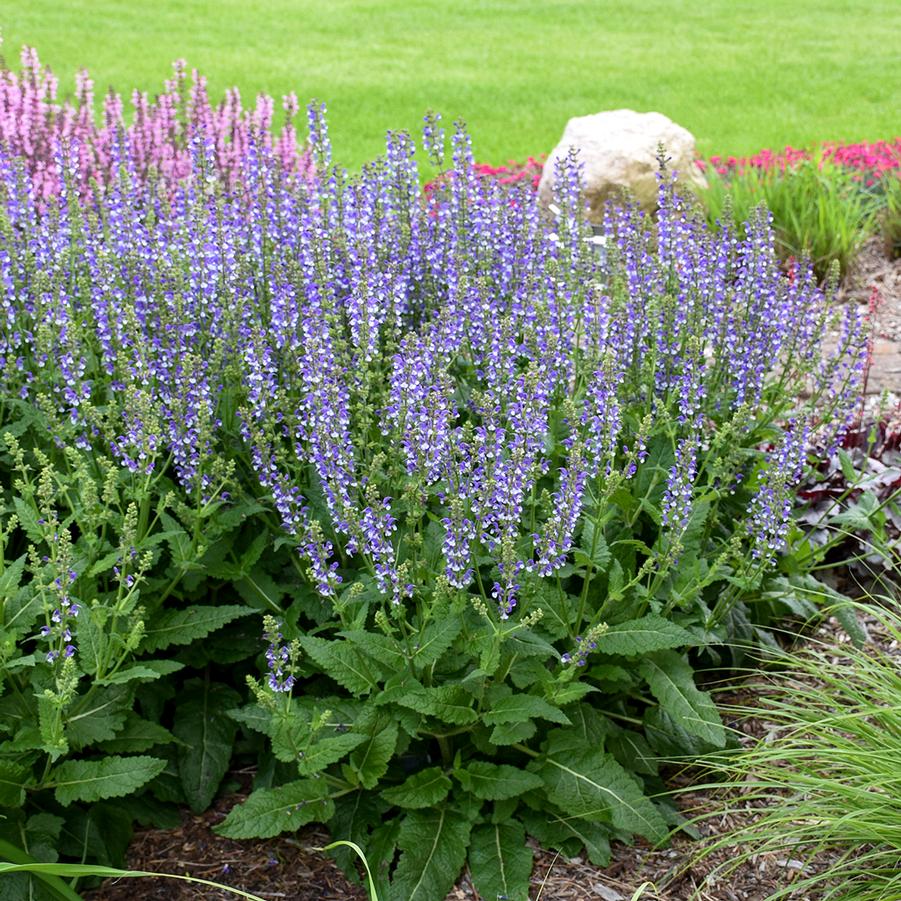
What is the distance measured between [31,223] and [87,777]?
2570 millimetres

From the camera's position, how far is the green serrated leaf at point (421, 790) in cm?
355

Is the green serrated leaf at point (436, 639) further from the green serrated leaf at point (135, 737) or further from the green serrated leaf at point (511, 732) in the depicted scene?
the green serrated leaf at point (135, 737)

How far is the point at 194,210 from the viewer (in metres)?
4.57

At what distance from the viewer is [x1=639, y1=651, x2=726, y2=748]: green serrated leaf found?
371 centimetres

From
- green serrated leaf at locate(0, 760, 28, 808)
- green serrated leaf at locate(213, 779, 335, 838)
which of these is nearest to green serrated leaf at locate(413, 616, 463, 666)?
green serrated leaf at locate(213, 779, 335, 838)

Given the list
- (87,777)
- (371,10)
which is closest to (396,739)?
(87,777)

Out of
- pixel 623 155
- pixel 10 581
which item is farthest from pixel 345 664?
pixel 623 155

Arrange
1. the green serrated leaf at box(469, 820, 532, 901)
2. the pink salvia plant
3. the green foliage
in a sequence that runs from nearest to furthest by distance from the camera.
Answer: the green serrated leaf at box(469, 820, 532, 901)
the pink salvia plant
the green foliage

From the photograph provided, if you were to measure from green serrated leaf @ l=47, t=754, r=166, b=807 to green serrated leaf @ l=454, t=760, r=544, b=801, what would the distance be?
0.93 meters

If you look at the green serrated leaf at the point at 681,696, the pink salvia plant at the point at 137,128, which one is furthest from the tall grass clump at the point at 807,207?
the green serrated leaf at the point at 681,696

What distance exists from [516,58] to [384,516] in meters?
17.6

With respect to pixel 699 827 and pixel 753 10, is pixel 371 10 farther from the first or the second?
pixel 699 827

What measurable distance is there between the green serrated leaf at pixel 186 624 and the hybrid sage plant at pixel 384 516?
0.5 inches

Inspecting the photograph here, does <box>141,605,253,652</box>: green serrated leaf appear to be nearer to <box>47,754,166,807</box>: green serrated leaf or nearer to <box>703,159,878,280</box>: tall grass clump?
<box>47,754,166,807</box>: green serrated leaf
